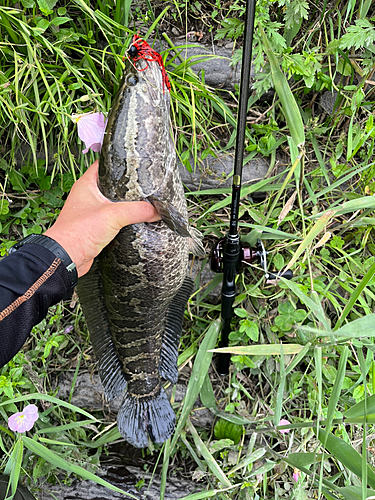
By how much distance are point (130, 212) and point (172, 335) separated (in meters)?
0.85

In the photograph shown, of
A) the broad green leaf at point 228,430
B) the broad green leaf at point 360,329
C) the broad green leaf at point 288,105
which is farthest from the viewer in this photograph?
the broad green leaf at point 228,430

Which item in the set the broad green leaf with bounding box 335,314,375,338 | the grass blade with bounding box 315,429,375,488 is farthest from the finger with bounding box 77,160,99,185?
the grass blade with bounding box 315,429,375,488

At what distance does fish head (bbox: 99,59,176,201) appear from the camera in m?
1.57

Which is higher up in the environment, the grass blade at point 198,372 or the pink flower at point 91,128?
the pink flower at point 91,128

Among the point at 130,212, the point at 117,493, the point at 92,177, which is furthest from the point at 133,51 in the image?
the point at 117,493

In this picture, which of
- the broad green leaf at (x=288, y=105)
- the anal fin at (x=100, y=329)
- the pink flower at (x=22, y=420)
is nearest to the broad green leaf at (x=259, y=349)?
the anal fin at (x=100, y=329)

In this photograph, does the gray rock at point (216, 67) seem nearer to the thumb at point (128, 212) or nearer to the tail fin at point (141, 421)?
the thumb at point (128, 212)

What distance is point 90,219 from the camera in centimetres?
156

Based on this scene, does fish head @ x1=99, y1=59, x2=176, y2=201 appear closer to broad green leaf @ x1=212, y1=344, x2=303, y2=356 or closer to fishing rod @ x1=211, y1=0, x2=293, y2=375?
fishing rod @ x1=211, y1=0, x2=293, y2=375

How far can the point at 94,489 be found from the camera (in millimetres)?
2381

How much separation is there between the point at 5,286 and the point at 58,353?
1.31m

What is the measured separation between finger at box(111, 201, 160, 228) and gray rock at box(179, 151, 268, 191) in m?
0.77

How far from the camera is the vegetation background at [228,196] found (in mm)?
1979

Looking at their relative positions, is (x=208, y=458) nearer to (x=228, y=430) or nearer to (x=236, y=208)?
(x=228, y=430)
